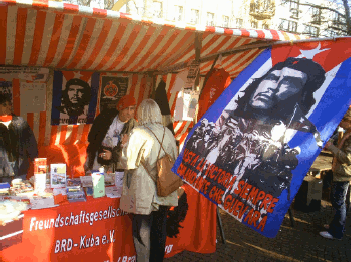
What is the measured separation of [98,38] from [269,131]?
2.43 metres

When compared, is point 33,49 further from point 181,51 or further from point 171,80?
point 171,80

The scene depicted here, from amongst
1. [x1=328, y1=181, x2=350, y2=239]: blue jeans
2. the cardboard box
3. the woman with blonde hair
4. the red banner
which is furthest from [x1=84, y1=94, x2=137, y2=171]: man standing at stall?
the cardboard box

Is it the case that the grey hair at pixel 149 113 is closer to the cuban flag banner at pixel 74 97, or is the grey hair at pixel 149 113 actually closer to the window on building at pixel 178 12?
the cuban flag banner at pixel 74 97

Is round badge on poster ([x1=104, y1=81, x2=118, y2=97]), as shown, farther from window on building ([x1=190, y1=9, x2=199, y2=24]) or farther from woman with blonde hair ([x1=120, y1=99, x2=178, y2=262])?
window on building ([x1=190, y1=9, x2=199, y2=24])

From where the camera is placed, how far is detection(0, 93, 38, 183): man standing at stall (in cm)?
331

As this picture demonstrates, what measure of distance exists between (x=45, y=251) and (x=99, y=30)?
7.82ft

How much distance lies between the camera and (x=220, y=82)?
3500 millimetres

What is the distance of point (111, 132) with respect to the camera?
4.28 m

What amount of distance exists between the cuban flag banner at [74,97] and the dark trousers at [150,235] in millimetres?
3373

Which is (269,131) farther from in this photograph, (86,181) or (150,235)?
(86,181)

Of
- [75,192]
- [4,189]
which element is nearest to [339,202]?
[75,192]

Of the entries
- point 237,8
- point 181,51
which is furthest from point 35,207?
point 237,8

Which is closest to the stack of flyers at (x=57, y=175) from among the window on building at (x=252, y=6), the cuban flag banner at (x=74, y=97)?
the cuban flag banner at (x=74, y=97)

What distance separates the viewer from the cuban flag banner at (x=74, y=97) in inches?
204
